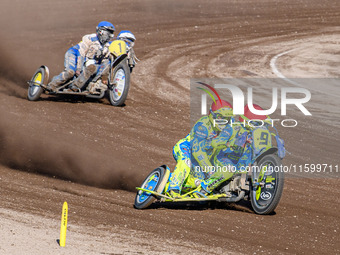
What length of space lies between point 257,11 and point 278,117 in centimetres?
1413

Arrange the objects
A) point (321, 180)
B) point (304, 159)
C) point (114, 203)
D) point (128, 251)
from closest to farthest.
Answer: point (128, 251) < point (114, 203) < point (321, 180) < point (304, 159)

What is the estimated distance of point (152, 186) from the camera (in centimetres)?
1049

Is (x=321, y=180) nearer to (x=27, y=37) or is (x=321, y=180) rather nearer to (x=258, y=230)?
(x=258, y=230)

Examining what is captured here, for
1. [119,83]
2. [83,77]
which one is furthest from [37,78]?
[119,83]

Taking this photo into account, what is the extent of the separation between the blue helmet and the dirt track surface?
5.73 ft

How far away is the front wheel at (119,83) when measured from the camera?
16.2m

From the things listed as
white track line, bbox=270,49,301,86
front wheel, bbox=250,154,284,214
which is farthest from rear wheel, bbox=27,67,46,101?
white track line, bbox=270,49,301,86

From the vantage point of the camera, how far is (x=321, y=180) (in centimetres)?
1306

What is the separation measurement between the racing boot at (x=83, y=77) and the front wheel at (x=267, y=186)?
700cm

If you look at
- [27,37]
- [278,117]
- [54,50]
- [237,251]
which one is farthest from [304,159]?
[27,37]

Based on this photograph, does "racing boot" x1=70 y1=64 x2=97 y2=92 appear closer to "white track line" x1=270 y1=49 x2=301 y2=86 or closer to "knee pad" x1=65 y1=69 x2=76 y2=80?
"knee pad" x1=65 y1=69 x2=76 y2=80

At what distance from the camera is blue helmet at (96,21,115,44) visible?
15891 mm

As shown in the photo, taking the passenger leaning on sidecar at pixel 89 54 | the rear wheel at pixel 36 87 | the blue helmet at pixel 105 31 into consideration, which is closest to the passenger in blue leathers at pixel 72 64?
the passenger leaning on sidecar at pixel 89 54

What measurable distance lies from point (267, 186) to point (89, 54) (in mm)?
7529
